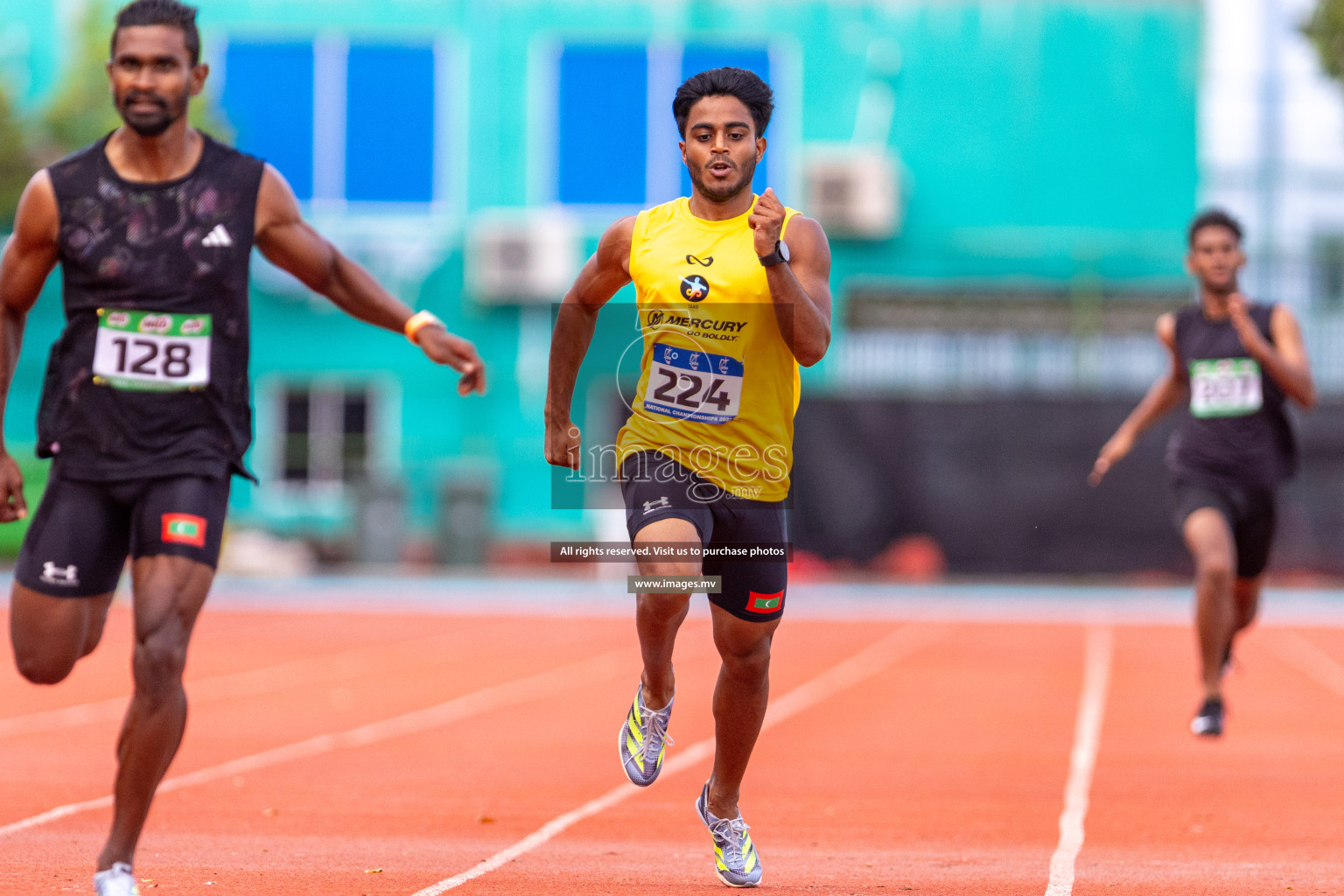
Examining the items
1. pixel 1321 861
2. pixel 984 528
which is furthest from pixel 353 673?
pixel 984 528

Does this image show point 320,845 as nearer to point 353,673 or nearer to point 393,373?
point 353,673

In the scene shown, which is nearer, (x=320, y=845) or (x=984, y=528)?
(x=320, y=845)

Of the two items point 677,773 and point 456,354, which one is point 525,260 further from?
point 456,354

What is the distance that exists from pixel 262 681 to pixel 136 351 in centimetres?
858

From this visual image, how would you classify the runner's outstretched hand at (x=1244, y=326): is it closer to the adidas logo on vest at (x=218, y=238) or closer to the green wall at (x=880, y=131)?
the adidas logo on vest at (x=218, y=238)

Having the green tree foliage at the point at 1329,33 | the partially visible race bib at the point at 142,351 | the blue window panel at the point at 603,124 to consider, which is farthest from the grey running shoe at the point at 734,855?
the blue window panel at the point at 603,124

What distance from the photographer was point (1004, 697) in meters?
12.0

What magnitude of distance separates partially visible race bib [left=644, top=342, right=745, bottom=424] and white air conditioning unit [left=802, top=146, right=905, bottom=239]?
824 inches

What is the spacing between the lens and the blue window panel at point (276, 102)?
2644 centimetres

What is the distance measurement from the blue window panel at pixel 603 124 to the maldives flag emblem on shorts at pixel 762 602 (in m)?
21.4

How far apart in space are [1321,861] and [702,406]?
99.8 inches

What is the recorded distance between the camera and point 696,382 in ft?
17.1

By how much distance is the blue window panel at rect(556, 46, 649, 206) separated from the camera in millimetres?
26344

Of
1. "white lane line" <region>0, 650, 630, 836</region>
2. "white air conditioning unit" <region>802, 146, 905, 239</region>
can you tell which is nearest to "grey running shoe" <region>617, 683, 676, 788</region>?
"white lane line" <region>0, 650, 630, 836</region>
